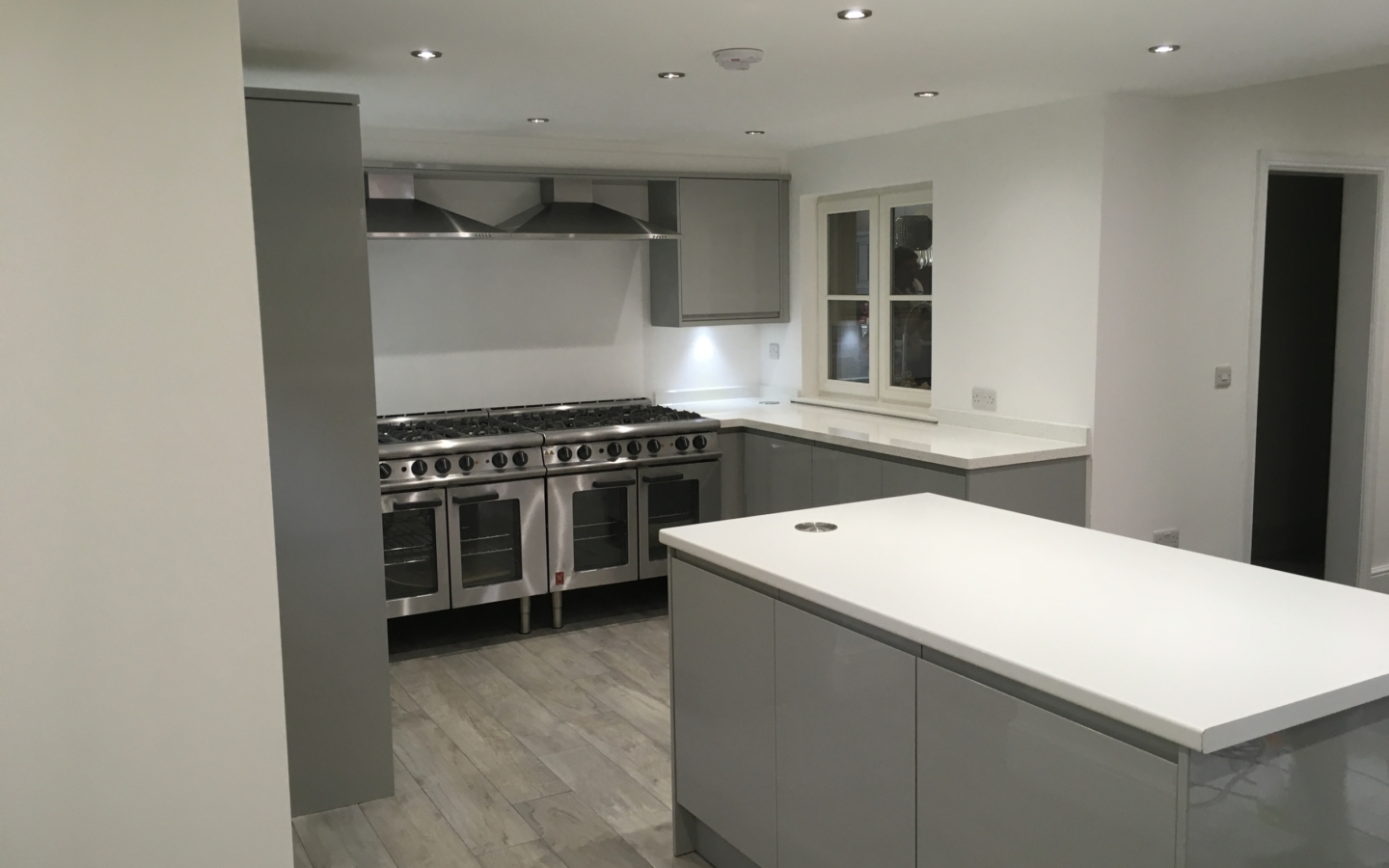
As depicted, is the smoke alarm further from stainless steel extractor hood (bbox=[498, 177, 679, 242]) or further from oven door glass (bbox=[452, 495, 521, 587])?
oven door glass (bbox=[452, 495, 521, 587])

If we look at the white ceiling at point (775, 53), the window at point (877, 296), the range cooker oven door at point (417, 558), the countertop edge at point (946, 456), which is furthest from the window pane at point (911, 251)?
the range cooker oven door at point (417, 558)

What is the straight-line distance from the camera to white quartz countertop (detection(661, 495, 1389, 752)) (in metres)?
1.73

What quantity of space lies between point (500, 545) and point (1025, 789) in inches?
136

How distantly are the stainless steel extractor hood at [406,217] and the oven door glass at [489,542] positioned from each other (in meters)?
1.24

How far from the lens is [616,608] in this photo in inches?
216

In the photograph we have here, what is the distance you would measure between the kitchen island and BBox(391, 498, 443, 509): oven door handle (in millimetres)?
2116

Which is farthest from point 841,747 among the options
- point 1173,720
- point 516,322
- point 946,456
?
point 516,322

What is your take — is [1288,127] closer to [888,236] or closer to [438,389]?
[888,236]

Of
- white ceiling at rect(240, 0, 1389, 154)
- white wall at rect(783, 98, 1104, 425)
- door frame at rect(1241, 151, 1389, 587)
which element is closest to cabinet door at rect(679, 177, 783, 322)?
white wall at rect(783, 98, 1104, 425)

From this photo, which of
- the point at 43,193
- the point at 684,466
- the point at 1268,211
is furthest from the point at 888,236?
the point at 43,193

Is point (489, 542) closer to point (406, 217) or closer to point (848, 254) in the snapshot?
point (406, 217)

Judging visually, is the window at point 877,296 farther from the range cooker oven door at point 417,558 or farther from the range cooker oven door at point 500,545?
the range cooker oven door at point 417,558

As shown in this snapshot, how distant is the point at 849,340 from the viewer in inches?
239

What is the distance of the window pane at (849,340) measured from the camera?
5.98 meters
